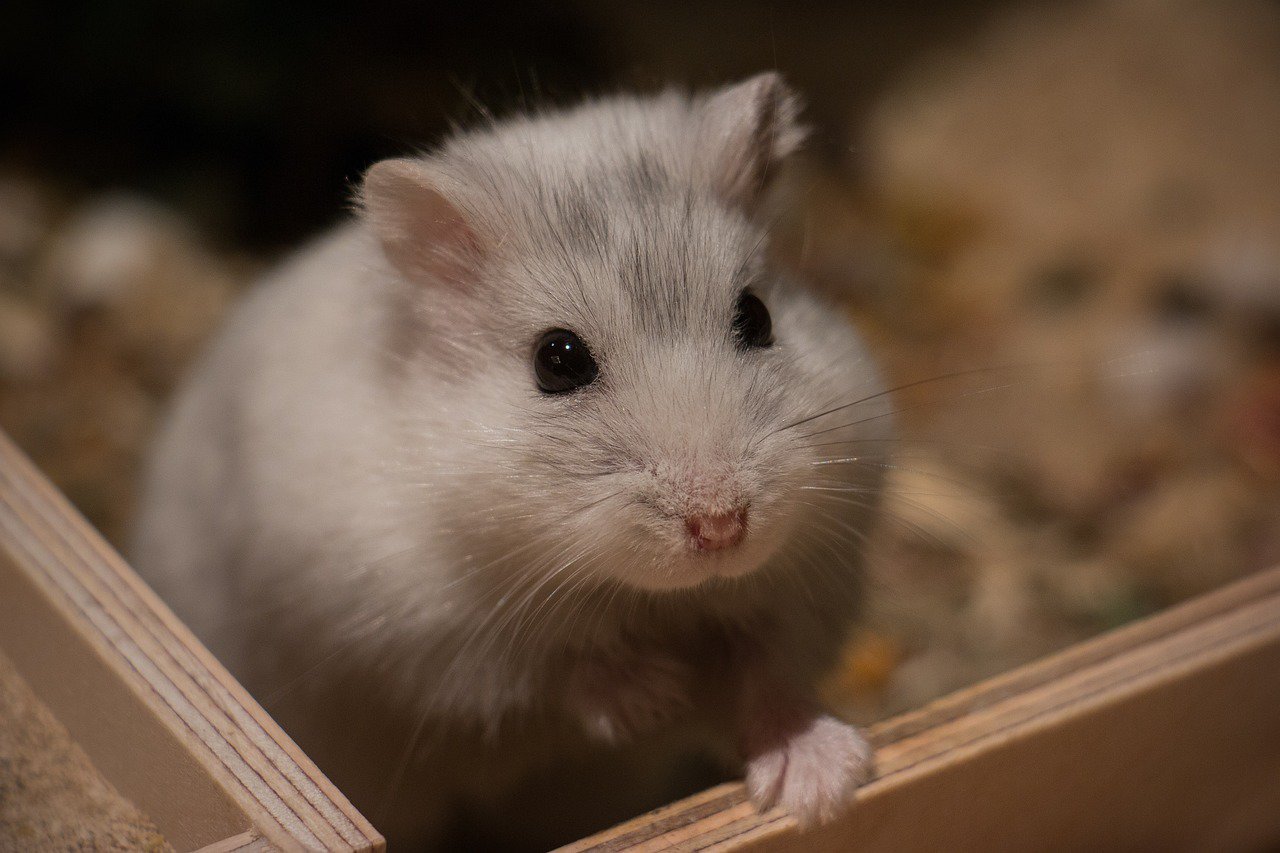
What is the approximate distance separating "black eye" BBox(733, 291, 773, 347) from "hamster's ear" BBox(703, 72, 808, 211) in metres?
0.18

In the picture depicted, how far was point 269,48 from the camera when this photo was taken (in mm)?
3254

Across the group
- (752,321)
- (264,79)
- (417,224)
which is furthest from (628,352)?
(264,79)

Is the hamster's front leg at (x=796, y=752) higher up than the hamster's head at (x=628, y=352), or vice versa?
the hamster's head at (x=628, y=352)

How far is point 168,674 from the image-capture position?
137 centimetres

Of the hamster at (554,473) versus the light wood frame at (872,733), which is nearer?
the light wood frame at (872,733)

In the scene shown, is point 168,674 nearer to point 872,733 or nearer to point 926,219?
point 872,733

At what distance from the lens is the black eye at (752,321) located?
1.54 metres

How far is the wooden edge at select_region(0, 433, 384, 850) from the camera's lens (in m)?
1.24

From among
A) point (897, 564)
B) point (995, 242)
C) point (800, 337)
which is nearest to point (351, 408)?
point (800, 337)

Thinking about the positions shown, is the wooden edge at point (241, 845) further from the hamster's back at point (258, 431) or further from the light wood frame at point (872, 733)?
the hamster's back at point (258, 431)

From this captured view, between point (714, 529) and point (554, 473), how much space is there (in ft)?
0.76

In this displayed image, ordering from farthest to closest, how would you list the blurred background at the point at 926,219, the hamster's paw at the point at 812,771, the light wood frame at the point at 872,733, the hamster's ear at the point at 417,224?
the blurred background at the point at 926,219, the hamster's ear at the point at 417,224, the hamster's paw at the point at 812,771, the light wood frame at the point at 872,733

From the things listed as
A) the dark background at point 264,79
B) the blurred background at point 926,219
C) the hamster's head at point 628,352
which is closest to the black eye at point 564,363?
the hamster's head at point 628,352

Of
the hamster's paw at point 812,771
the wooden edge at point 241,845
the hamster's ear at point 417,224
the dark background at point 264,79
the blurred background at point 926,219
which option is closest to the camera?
the wooden edge at point 241,845
